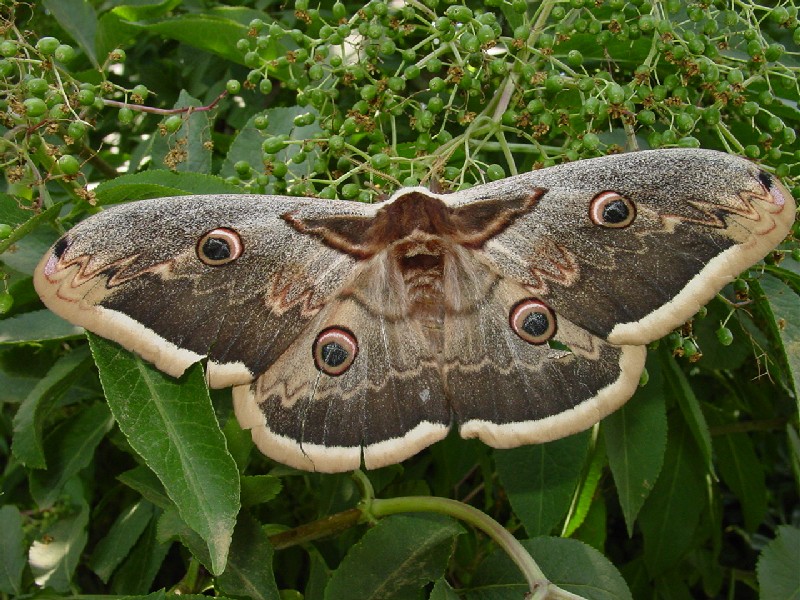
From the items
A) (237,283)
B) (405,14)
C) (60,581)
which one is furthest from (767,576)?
(60,581)

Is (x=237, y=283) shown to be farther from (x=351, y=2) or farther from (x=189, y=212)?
(x=351, y=2)

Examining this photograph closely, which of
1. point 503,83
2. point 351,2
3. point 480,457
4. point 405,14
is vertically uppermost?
point 405,14

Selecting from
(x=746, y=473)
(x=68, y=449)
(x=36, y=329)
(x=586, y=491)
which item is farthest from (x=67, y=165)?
(x=746, y=473)

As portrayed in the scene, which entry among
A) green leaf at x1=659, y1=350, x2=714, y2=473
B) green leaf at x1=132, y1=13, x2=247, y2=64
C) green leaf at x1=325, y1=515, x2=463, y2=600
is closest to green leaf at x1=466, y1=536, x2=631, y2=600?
green leaf at x1=325, y1=515, x2=463, y2=600

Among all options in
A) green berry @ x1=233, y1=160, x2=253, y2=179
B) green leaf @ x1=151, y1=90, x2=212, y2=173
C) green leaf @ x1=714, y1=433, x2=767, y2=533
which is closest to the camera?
green berry @ x1=233, y1=160, x2=253, y2=179

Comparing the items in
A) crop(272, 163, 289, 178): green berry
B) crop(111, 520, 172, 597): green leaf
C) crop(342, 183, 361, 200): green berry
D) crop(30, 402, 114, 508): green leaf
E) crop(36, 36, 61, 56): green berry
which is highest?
crop(36, 36, 61, 56): green berry

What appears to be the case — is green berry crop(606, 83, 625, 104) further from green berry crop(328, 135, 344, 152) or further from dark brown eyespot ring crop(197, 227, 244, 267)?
dark brown eyespot ring crop(197, 227, 244, 267)

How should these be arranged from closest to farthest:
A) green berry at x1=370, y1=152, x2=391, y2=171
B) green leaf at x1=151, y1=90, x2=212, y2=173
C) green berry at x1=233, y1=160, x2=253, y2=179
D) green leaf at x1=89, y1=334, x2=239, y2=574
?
green leaf at x1=89, y1=334, x2=239, y2=574 → green berry at x1=370, y1=152, x2=391, y2=171 → green berry at x1=233, y1=160, x2=253, y2=179 → green leaf at x1=151, y1=90, x2=212, y2=173
